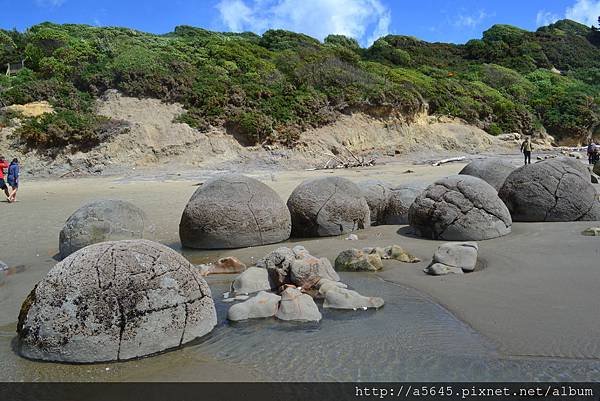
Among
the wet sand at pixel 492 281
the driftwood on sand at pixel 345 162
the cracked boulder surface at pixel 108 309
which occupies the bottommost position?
the wet sand at pixel 492 281

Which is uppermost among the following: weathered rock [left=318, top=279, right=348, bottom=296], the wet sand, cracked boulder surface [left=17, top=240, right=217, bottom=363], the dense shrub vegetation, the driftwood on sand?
the dense shrub vegetation

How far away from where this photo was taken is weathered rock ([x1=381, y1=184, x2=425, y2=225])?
9.85 meters

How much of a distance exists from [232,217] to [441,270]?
11.4 feet

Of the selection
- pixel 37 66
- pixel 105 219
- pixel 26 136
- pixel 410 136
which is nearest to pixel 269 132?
pixel 410 136

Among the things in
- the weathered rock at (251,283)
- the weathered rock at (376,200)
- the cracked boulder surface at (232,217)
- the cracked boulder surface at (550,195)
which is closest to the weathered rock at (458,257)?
the weathered rock at (251,283)

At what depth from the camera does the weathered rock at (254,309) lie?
502 centimetres

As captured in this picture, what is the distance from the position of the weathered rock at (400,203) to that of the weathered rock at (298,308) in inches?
200

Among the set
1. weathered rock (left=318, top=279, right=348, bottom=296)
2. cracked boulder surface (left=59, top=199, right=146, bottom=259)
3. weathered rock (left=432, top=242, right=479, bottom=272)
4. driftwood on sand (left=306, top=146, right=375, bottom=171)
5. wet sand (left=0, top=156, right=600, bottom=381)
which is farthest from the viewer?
driftwood on sand (left=306, top=146, right=375, bottom=171)

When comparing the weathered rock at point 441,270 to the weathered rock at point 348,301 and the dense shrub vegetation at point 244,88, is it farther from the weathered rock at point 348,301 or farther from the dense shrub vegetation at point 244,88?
the dense shrub vegetation at point 244,88

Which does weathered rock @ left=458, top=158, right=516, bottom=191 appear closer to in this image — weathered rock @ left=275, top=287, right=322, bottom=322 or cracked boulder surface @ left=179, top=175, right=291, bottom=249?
cracked boulder surface @ left=179, top=175, right=291, bottom=249

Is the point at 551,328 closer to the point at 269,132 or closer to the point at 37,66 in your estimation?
the point at 269,132

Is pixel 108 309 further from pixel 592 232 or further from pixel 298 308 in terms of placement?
pixel 592 232

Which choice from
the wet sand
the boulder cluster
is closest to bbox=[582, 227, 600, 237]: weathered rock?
the wet sand

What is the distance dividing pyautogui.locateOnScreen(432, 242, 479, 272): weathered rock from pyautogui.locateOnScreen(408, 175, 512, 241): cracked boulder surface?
1607 millimetres
